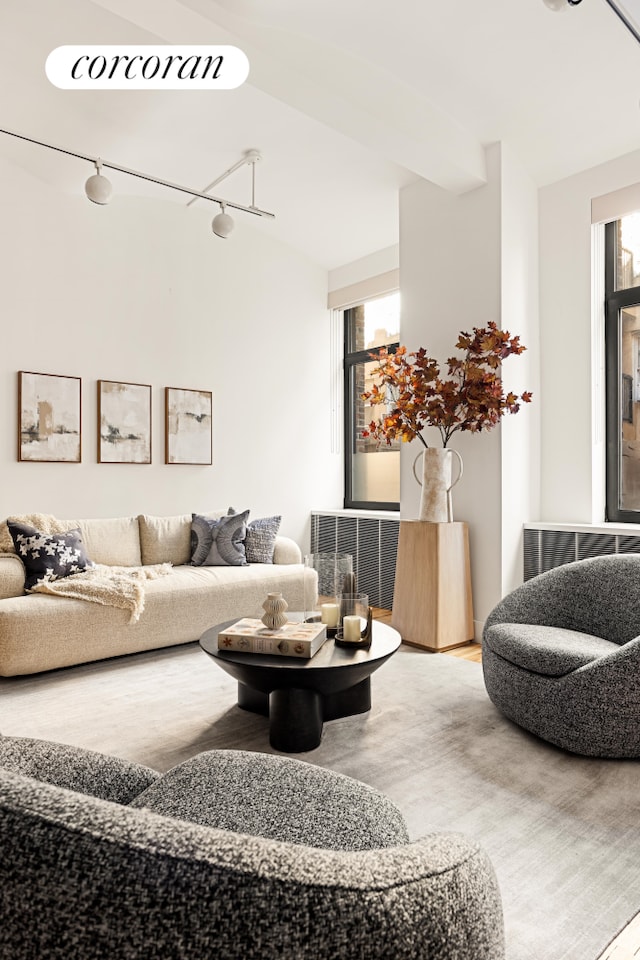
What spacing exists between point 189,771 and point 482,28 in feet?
10.7

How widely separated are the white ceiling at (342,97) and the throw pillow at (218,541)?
2378 millimetres

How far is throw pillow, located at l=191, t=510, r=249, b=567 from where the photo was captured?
4.37 m

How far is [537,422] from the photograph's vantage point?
13.6 ft

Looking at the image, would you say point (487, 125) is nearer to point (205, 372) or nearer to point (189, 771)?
point (205, 372)

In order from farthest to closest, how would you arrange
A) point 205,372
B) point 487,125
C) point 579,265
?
point 205,372 → point 579,265 → point 487,125

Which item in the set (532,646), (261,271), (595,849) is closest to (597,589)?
(532,646)

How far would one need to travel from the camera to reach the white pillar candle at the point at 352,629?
97.0 inches

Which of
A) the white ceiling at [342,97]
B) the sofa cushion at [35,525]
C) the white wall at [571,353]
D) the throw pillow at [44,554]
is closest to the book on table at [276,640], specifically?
the throw pillow at [44,554]

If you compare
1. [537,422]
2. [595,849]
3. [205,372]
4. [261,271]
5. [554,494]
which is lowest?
[595,849]

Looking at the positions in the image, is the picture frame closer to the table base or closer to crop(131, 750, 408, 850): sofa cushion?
the table base

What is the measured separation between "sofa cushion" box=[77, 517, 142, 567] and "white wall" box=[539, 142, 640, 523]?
275cm

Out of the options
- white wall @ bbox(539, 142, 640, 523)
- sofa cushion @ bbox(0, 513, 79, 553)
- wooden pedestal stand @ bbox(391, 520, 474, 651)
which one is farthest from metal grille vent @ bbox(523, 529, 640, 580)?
sofa cushion @ bbox(0, 513, 79, 553)

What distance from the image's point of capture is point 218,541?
4410 mm

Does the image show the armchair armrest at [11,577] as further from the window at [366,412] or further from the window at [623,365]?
the window at [623,365]
